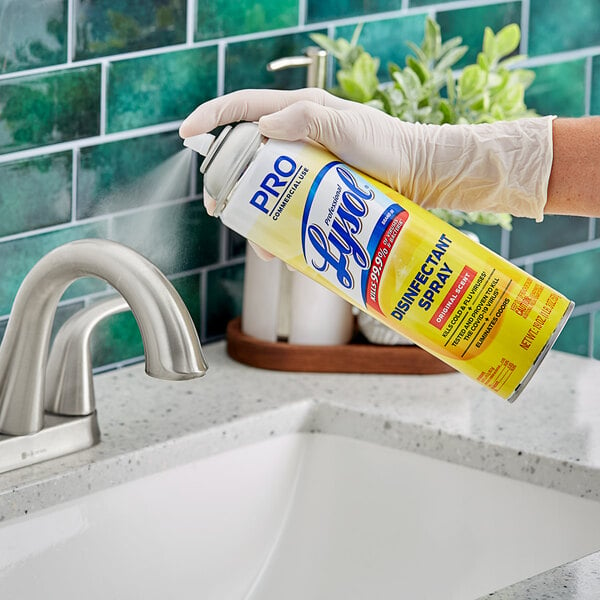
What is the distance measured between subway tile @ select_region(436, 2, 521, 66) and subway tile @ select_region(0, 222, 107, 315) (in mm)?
551

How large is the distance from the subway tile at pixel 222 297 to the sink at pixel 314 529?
0.72ft

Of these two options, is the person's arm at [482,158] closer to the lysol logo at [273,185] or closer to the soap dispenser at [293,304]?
the lysol logo at [273,185]

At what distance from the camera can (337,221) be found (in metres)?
0.88

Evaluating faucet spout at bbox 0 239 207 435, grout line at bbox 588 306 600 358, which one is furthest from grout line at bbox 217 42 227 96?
grout line at bbox 588 306 600 358

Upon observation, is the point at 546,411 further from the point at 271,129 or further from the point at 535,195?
the point at 271,129

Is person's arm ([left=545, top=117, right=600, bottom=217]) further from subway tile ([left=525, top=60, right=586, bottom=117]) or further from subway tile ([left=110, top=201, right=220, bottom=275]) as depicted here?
subway tile ([left=525, top=60, right=586, bottom=117])

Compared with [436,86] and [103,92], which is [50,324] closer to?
[103,92]

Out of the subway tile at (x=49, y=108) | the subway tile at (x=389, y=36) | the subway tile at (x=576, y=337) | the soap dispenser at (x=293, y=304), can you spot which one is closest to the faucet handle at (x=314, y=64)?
the soap dispenser at (x=293, y=304)

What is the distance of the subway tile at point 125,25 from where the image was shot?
3.82 feet

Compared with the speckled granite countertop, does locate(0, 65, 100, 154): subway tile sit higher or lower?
higher

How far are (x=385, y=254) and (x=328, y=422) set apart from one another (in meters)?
0.37

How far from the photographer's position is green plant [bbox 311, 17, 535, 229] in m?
1.30

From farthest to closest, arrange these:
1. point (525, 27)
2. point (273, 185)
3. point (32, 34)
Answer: point (525, 27) → point (32, 34) → point (273, 185)

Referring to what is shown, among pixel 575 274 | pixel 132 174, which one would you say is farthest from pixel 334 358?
pixel 575 274
